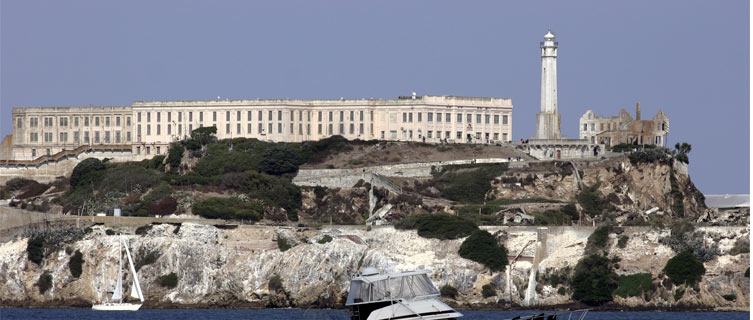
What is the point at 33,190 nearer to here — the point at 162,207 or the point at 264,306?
the point at 162,207

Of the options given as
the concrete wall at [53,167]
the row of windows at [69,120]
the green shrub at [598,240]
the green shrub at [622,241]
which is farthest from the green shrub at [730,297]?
the row of windows at [69,120]

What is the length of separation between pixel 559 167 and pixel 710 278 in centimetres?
3441

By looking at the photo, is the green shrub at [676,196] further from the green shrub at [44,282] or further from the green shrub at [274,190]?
the green shrub at [44,282]

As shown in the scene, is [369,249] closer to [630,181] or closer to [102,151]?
[630,181]

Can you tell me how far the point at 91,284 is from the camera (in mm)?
120938

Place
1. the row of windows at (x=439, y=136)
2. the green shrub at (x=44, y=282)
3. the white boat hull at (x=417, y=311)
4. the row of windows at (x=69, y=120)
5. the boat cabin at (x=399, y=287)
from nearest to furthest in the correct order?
1. the white boat hull at (x=417, y=311)
2. the boat cabin at (x=399, y=287)
3. the green shrub at (x=44, y=282)
4. the row of windows at (x=439, y=136)
5. the row of windows at (x=69, y=120)

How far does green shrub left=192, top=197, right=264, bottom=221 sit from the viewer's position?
5217 inches

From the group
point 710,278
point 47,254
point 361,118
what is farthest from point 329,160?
point 710,278

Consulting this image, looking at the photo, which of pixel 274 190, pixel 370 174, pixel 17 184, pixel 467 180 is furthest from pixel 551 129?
pixel 17 184

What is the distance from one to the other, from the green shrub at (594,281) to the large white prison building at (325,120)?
145ft

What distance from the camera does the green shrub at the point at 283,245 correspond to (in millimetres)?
123488

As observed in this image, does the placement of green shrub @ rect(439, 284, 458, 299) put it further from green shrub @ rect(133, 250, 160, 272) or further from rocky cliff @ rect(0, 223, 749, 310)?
green shrub @ rect(133, 250, 160, 272)

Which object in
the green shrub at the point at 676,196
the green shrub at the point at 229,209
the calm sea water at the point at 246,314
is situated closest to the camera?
the calm sea water at the point at 246,314

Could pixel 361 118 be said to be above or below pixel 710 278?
above
